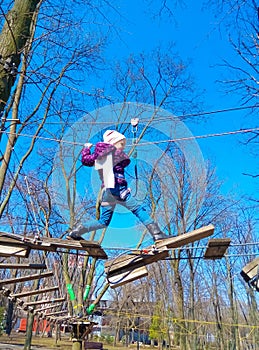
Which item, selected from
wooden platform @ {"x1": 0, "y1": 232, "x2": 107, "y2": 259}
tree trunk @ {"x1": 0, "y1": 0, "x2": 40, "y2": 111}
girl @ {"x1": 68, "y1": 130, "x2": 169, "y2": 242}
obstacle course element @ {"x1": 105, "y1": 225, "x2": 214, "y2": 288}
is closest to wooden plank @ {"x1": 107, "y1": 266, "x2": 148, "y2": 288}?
obstacle course element @ {"x1": 105, "y1": 225, "x2": 214, "y2": 288}

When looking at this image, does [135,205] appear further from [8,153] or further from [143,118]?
[8,153]

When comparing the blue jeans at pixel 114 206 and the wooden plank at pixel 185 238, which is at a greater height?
the blue jeans at pixel 114 206

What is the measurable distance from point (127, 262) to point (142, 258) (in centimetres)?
15

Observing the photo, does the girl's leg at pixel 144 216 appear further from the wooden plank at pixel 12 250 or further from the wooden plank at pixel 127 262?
the wooden plank at pixel 12 250

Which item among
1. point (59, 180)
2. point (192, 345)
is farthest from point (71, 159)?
point (192, 345)

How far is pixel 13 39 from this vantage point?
3281 mm

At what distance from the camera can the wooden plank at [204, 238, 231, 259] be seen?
2.67 metres

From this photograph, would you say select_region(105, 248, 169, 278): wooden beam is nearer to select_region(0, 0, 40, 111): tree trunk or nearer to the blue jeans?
the blue jeans

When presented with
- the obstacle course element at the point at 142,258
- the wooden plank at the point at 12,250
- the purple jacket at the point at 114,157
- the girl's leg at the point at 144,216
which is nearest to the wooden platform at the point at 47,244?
the wooden plank at the point at 12,250

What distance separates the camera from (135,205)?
2523mm

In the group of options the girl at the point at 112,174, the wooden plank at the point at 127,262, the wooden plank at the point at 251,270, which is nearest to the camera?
the girl at the point at 112,174

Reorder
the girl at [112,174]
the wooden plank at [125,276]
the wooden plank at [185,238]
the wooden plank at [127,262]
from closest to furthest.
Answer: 1. the girl at [112,174]
2. the wooden plank at [185,238]
3. the wooden plank at [127,262]
4. the wooden plank at [125,276]

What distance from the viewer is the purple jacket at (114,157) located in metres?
2.47

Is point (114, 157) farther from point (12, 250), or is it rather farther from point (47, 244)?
point (12, 250)
